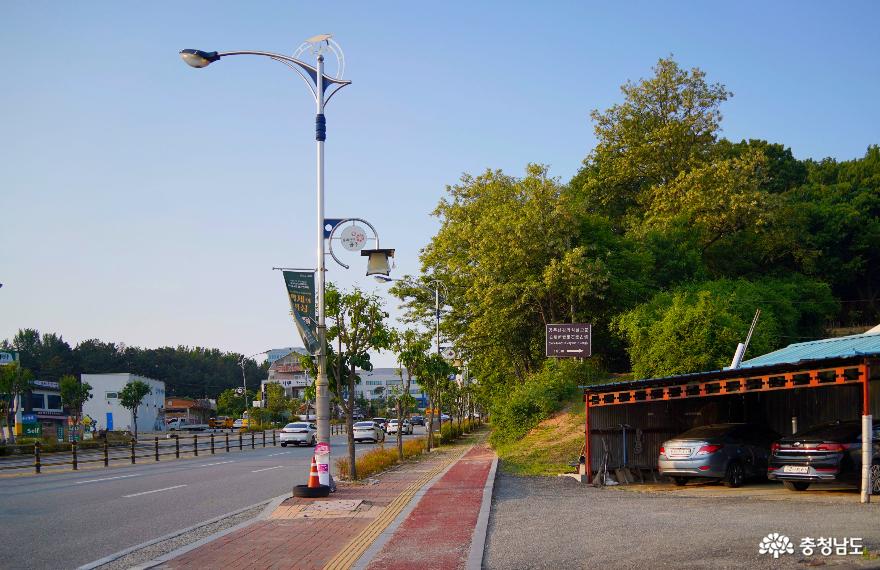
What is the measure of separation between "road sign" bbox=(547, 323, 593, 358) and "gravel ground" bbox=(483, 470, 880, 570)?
20.8 meters

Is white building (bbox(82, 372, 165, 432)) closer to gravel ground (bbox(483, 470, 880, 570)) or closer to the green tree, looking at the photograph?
the green tree

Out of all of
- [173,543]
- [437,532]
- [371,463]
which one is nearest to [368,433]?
[371,463]

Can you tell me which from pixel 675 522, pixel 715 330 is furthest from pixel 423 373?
pixel 675 522

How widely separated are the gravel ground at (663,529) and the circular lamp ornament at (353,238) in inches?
237

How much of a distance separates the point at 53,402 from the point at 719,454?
93647 millimetres

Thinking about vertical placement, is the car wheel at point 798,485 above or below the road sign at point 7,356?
below

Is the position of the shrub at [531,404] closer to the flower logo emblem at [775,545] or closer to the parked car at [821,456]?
the parked car at [821,456]

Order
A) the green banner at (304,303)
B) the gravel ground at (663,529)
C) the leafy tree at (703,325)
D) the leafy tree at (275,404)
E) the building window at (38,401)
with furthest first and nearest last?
the building window at (38,401), the leafy tree at (275,404), the leafy tree at (703,325), the green banner at (304,303), the gravel ground at (663,529)

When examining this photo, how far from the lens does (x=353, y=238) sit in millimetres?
17969

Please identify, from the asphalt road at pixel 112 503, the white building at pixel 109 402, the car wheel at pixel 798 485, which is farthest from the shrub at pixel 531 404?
the white building at pixel 109 402

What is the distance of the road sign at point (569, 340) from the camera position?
3719cm

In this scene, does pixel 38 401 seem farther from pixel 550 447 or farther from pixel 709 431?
pixel 709 431

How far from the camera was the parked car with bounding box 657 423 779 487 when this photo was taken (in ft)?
59.2

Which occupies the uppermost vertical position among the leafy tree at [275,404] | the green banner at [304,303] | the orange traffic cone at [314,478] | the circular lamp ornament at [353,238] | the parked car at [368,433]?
the circular lamp ornament at [353,238]
